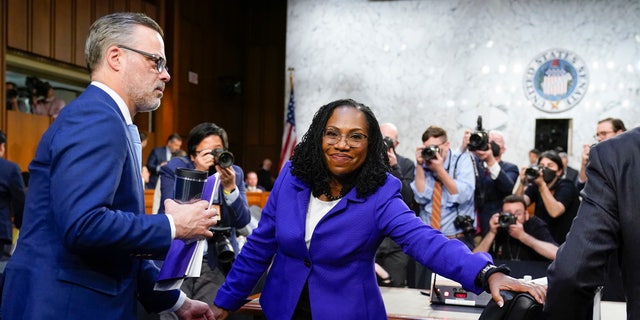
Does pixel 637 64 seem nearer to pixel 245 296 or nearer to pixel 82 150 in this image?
pixel 245 296

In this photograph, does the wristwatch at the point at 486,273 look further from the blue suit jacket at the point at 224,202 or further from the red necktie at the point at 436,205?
the red necktie at the point at 436,205

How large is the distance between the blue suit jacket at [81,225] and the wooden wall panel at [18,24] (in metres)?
6.29

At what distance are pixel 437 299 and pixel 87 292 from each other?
1392mm

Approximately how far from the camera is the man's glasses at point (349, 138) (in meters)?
1.89

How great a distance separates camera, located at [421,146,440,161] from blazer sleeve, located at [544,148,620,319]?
2708 millimetres

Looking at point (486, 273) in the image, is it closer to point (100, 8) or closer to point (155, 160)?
point (155, 160)

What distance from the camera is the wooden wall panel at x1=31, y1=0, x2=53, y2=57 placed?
24.2 feet

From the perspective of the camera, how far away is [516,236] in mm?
3904

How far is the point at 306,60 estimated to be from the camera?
8.65 metres

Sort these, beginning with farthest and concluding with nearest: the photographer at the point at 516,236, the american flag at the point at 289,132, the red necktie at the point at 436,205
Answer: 1. the american flag at the point at 289,132
2. the red necktie at the point at 436,205
3. the photographer at the point at 516,236

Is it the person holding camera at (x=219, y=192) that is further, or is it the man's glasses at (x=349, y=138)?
the person holding camera at (x=219, y=192)

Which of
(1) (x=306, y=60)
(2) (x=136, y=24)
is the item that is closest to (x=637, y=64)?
(1) (x=306, y=60)

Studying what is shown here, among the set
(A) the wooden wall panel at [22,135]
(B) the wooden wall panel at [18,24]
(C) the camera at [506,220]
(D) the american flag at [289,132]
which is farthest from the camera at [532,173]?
(B) the wooden wall panel at [18,24]

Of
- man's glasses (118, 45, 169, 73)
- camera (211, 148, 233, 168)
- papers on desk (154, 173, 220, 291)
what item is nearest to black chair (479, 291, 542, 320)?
papers on desk (154, 173, 220, 291)
